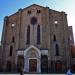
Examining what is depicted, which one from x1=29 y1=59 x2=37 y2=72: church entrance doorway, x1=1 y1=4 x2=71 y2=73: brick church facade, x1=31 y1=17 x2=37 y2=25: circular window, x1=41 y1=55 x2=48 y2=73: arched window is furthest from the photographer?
x1=31 y1=17 x2=37 y2=25: circular window

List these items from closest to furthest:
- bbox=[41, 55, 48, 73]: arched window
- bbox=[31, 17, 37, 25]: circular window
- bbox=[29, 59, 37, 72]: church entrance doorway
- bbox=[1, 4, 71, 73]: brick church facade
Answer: bbox=[41, 55, 48, 73]: arched window
bbox=[1, 4, 71, 73]: brick church facade
bbox=[29, 59, 37, 72]: church entrance doorway
bbox=[31, 17, 37, 25]: circular window

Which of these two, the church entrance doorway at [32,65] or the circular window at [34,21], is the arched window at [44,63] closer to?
the church entrance doorway at [32,65]

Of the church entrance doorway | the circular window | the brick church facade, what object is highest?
the circular window

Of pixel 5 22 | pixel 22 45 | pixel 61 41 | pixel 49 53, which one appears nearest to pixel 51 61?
pixel 49 53

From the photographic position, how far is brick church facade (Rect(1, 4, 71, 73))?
3181 cm

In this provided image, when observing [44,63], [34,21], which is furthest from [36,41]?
[44,63]

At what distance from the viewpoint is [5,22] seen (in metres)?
36.2

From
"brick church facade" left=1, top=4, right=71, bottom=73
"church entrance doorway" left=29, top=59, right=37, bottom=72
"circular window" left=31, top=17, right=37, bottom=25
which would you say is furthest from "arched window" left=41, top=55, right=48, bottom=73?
"circular window" left=31, top=17, right=37, bottom=25

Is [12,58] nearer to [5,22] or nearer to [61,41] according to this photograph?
[5,22]

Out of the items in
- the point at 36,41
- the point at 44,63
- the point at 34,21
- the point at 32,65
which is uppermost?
the point at 34,21

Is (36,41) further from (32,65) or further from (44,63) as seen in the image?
(32,65)

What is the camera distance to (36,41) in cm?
3350

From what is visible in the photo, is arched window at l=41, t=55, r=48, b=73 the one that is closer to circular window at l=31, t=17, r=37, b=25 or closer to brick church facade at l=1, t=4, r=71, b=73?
brick church facade at l=1, t=4, r=71, b=73

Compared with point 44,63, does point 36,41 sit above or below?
above
